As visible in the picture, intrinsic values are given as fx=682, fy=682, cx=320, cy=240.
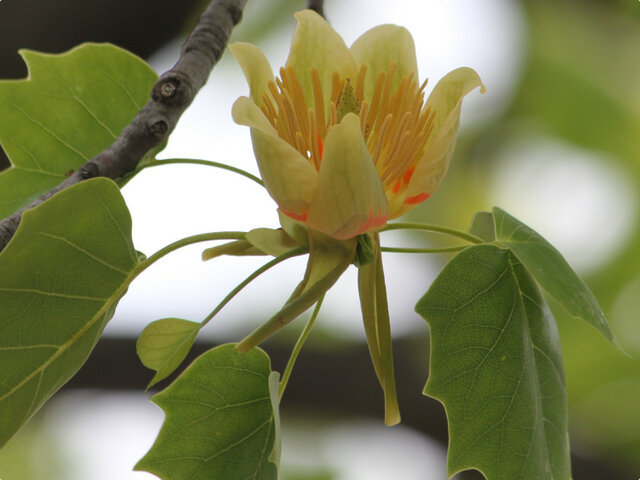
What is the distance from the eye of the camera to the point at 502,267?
0.72m

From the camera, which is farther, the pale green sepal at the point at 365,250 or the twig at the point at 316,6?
the twig at the point at 316,6

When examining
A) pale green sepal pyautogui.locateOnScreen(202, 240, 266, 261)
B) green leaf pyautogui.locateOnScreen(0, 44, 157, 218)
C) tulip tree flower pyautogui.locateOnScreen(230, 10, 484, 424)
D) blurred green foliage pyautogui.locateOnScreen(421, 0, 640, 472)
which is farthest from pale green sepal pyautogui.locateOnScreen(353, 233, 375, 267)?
blurred green foliage pyautogui.locateOnScreen(421, 0, 640, 472)

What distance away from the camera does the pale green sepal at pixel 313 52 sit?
74 cm

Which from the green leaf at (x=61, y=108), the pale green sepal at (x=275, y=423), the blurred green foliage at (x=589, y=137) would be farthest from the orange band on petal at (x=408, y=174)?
the blurred green foliage at (x=589, y=137)

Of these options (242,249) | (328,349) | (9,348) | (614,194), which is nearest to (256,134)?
(242,249)

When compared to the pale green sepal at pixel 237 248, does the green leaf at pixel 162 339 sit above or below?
below

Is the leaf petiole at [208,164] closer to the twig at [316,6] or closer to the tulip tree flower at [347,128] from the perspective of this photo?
the tulip tree flower at [347,128]

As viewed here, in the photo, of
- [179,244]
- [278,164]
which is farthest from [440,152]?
[179,244]

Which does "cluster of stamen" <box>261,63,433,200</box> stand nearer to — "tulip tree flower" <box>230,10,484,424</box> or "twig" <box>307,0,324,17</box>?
"tulip tree flower" <box>230,10,484,424</box>

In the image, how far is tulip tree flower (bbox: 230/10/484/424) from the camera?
571mm

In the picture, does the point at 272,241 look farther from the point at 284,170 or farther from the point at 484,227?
the point at 484,227

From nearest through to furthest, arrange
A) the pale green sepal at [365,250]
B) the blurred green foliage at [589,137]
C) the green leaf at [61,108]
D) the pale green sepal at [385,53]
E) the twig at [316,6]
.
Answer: the pale green sepal at [365,250], the pale green sepal at [385,53], the green leaf at [61,108], the twig at [316,6], the blurred green foliage at [589,137]

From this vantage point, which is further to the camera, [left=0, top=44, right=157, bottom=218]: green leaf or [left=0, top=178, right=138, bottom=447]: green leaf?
[left=0, top=44, right=157, bottom=218]: green leaf

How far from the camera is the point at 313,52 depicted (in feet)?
2.44
